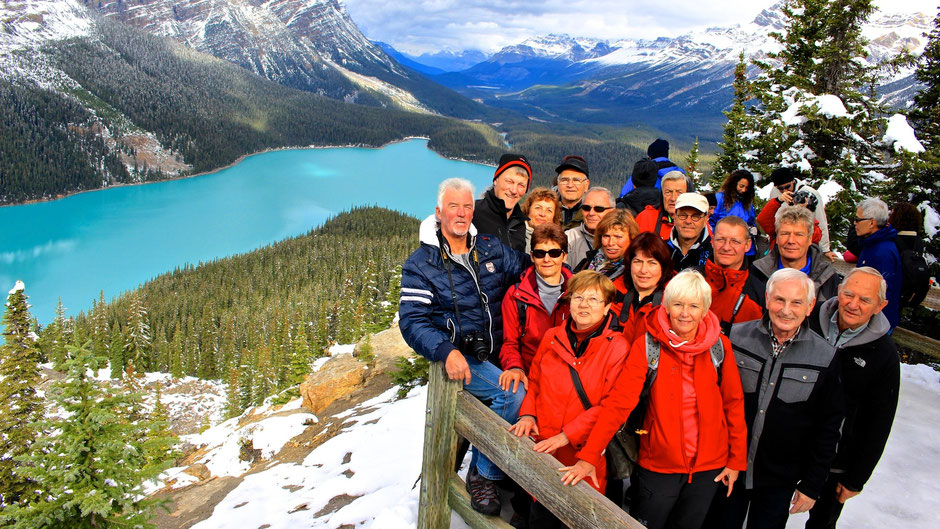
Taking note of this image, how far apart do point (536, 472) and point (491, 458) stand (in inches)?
17.4

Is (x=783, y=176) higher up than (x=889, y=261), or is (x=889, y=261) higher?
(x=783, y=176)

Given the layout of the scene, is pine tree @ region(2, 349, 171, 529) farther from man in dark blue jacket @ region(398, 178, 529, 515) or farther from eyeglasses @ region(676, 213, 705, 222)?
eyeglasses @ region(676, 213, 705, 222)

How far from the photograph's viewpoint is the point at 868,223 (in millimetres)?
5379

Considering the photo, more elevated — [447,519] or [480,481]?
Result: [480,481]

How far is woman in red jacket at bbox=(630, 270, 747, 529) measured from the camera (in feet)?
10.6

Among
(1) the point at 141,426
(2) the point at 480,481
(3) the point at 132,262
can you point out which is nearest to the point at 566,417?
(2) the point at 480,481

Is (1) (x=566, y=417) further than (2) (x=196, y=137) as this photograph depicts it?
No

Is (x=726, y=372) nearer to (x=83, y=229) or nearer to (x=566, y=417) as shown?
(x=566, y=417)

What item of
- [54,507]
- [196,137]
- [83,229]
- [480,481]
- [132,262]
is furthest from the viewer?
[196,137]

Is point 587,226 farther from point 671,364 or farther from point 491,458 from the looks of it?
point 491,458

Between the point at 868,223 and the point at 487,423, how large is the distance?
4.88 metres

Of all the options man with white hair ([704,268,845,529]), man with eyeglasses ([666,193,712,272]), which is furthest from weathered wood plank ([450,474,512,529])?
man with eyeglasses ([666,193,712,272])

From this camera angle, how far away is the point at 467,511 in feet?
13.1

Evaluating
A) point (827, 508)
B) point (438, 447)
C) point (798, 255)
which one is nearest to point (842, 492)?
point (827, 508)
